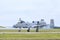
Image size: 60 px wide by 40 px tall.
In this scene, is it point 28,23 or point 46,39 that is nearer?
point 46,39

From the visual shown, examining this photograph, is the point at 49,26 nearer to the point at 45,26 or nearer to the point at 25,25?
the point at 45,26

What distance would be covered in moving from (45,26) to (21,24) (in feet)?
24.3

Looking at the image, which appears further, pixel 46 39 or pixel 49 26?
pixel 49 26

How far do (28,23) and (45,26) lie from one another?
5108 millimetres

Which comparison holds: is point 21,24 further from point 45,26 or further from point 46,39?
→ point 46,39

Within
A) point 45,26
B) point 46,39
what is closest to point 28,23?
point 45,26

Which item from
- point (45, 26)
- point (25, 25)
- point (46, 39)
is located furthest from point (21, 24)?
point (46, 39)

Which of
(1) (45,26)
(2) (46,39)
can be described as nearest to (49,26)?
(1) (45,26)

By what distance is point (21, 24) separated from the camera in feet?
190

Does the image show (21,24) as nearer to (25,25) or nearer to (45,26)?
(25,25)

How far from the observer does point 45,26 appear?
60.5m

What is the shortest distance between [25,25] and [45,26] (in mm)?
5919

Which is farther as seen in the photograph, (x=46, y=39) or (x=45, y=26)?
(x=45, y=26)

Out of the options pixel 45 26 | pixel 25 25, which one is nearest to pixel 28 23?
pixel 25 25
